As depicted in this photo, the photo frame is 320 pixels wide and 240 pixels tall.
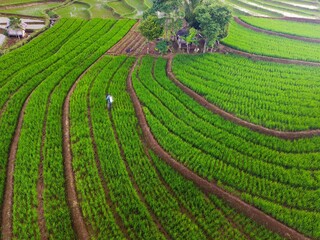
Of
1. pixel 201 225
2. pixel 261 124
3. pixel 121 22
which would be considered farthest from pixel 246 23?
pixel 201 225

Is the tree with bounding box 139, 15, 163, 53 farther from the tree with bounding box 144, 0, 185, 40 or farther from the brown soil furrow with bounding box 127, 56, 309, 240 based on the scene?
the brown soil furrow with bounding box 127, 56, 309, 240

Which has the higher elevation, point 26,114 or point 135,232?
point 26,114

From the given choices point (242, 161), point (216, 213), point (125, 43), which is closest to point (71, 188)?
point (216, 213)

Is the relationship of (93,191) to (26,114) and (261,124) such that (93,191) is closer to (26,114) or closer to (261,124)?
(26,114)

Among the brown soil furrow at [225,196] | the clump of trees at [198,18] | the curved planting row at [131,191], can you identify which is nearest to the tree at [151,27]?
the clump of trees at [198,18]

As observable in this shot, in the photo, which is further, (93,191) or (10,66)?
(10,66)

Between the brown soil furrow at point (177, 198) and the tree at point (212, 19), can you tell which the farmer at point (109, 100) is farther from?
the tree at point (212, 19)

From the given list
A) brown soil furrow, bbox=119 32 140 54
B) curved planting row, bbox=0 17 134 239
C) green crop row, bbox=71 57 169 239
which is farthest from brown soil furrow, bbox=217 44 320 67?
green crop row, bbox=71 57 169 239
